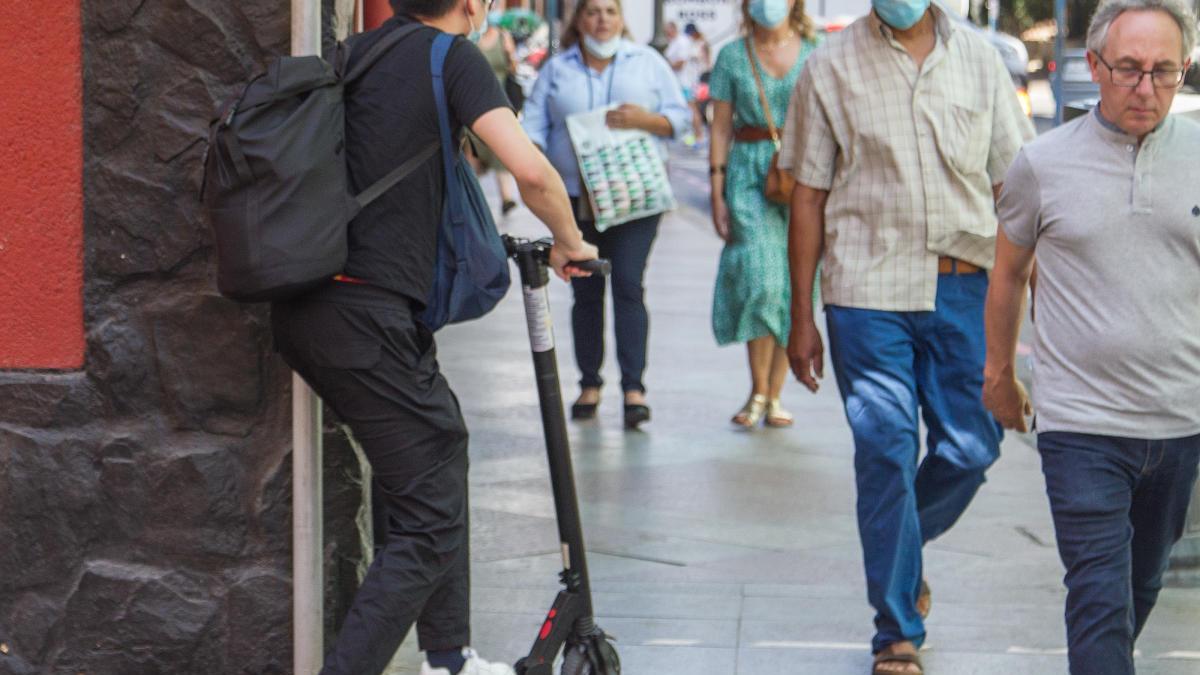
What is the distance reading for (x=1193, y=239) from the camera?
379 cm

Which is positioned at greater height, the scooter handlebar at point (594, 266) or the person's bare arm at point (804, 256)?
the scooter handlebar at point (594, 266)

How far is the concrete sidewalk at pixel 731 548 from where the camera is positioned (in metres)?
5.06

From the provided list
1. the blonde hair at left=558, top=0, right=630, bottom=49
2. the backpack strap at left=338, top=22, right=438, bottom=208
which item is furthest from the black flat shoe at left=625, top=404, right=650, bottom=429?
the backpack strap at left=338, top=22, right=438, bottom=208

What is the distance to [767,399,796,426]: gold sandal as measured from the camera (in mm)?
8242

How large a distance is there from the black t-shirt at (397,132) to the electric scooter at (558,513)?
0.33 m

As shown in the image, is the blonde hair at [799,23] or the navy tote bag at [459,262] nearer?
the navy tote bag at [459,262]

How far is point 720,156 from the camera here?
26.7 feet

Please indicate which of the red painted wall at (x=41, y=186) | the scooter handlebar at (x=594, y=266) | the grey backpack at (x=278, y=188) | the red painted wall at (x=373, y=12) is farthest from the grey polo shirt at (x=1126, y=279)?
the red painted wall at (x=41, y=186)

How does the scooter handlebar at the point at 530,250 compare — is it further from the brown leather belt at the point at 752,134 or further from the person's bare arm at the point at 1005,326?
the brown leather belt at the point at 752,134

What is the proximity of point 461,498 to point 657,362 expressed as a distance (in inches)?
225

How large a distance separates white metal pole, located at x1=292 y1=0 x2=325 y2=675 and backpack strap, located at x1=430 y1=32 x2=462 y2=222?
0.45m

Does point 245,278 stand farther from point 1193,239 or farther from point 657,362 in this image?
point 657,362

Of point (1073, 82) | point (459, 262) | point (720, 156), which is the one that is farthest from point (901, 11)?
point (1073, 82)

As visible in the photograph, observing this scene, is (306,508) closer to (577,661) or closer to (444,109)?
(577,661)
